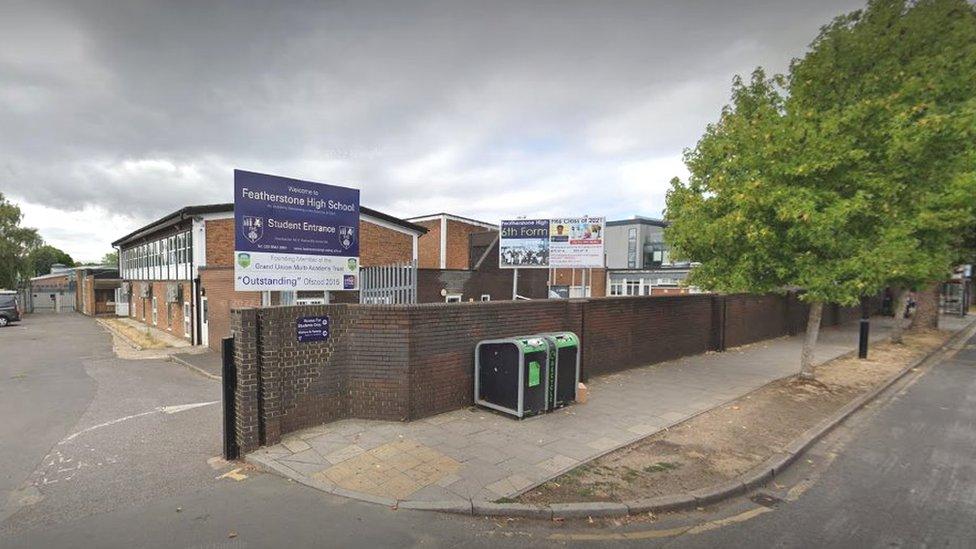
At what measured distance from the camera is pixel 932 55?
12.4 meters

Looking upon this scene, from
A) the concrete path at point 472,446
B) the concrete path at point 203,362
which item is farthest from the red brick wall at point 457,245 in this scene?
the concrete path at point 472,446

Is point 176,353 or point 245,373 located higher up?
point 245,373

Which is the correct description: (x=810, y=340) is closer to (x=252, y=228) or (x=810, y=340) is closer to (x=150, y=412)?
(x=252, y=228)

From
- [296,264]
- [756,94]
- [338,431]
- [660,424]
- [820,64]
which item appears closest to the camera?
[338,431]

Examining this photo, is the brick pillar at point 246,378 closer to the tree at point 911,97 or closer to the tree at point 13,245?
the tree at point 911,97

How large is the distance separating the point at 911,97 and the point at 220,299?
20445 millimetres

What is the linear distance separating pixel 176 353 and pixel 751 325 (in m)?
19.4

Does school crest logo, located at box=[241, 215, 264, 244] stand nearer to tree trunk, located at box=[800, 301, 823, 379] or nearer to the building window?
tree trunk, located at box=[800, 301, 823, 379]

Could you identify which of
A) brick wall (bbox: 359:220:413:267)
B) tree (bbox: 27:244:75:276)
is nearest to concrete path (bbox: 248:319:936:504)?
brick wall (bbox: 359:220:413:267)

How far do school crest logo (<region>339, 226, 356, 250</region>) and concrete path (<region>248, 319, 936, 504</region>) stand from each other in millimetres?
2983

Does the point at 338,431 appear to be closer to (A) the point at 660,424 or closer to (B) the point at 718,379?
(A) the point at 660,424

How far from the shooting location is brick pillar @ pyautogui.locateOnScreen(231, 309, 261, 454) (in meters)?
5.54

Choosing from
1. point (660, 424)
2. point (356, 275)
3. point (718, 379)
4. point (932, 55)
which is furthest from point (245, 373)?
point (932, 55)

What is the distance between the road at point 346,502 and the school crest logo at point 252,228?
293 cm
